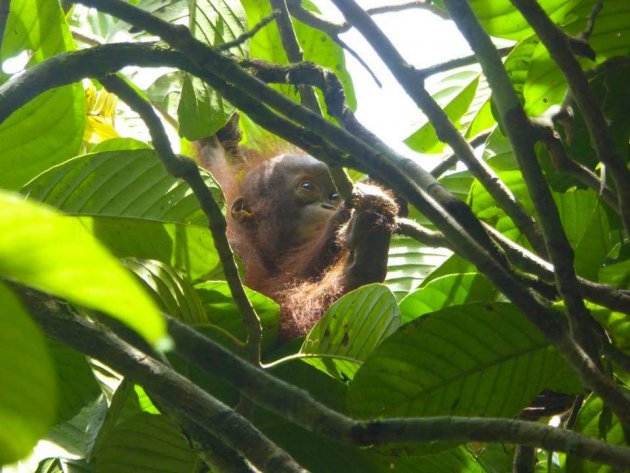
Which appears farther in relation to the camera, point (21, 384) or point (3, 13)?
point (3, 13)

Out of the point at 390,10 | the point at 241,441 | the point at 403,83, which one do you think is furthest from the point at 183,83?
the point at 241,441

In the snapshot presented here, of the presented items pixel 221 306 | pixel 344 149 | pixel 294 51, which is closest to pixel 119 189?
pixel 221 306

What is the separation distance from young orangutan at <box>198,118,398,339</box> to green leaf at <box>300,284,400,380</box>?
1.44 meters

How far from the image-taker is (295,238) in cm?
389

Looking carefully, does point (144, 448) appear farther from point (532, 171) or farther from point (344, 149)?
point (532, 171)

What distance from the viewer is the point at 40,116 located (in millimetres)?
1495

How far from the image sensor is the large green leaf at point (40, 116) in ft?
4.90

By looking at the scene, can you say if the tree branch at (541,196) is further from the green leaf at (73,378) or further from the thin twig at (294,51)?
the green leaf at (73,378)

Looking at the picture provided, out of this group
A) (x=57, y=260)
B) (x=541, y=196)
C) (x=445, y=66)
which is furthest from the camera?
(x=445, y=66)

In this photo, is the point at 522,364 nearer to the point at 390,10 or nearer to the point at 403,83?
the point at 403,83

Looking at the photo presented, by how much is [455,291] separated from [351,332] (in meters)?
0.20

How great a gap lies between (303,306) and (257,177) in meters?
1.17

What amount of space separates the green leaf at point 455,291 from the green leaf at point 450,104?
1.82ft

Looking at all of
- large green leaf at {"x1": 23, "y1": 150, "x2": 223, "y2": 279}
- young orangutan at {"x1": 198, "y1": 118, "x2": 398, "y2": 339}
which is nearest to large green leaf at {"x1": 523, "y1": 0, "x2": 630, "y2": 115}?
large green leaf at {"x1": 23, "y1": 150, "x2": 223, "y2": 279}
